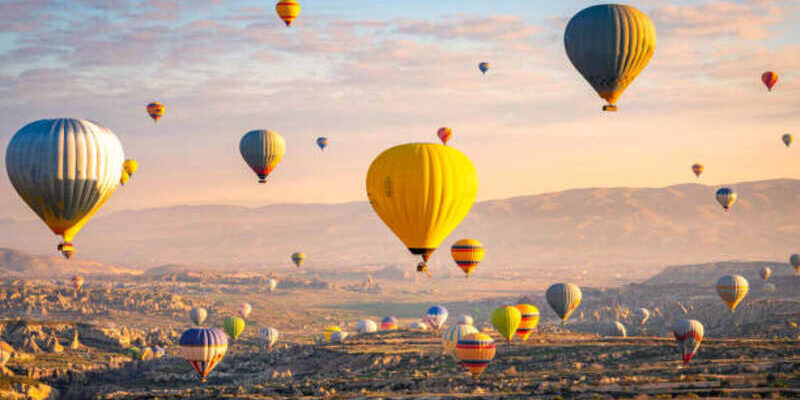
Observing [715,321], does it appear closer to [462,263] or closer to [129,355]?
[462,263]

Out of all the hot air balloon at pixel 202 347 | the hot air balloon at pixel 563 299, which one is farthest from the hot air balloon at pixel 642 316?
the hot air balloon at pixel 202 347

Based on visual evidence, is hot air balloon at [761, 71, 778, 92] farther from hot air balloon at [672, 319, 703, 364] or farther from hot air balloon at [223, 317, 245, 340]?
hot air balloon at [223, 317, 245, 340]

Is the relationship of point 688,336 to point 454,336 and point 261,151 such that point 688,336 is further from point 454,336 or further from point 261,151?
point 261,151

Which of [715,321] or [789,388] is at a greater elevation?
[715,321]

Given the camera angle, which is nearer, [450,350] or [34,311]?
[450,350]

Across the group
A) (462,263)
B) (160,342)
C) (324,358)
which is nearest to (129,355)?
(160,342)

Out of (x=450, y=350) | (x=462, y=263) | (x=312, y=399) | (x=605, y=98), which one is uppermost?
(x=605, y=98)
